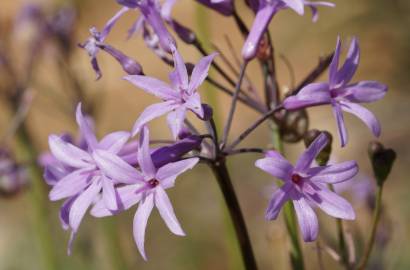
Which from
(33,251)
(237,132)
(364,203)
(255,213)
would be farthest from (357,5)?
(364,203)

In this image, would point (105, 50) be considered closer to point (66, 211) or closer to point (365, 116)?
point (66, 211)

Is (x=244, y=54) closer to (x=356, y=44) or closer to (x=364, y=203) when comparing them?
(x=356, y=44)

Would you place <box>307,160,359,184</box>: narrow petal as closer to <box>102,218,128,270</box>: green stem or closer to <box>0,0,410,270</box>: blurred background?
<box>0,0,410,270</box>: blurred background

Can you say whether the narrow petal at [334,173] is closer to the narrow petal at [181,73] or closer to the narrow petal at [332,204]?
the narrow petal at [332,204]

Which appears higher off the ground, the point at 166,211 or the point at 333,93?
the point at 333,93

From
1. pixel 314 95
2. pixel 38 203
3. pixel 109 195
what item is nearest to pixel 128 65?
pixel 109 195

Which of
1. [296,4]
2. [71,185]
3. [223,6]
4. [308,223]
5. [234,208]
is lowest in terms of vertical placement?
[308,223]

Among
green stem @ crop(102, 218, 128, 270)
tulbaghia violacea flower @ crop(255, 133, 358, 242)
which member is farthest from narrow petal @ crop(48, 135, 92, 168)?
green stem @ crop(102, 218, 128, 270)
